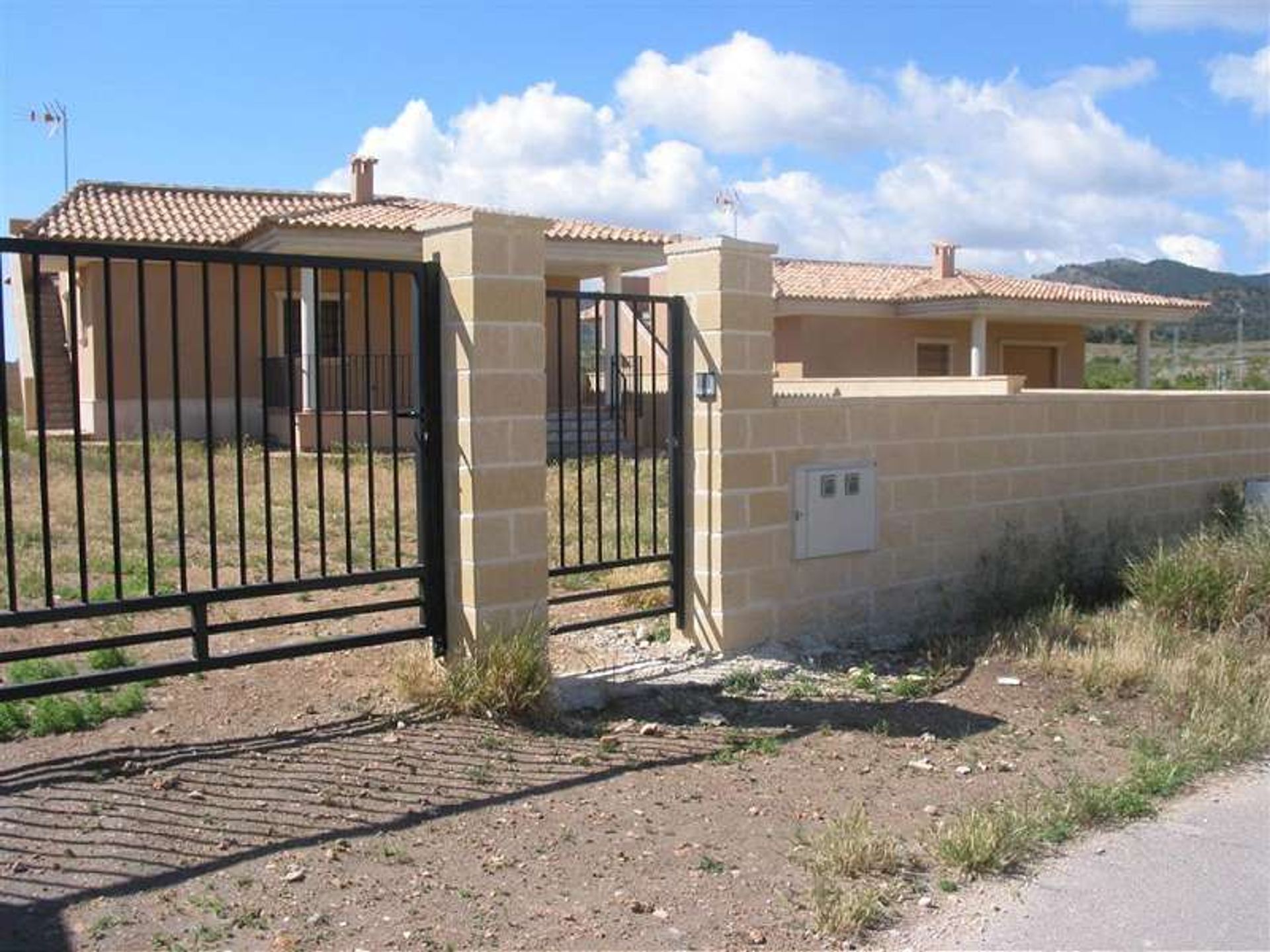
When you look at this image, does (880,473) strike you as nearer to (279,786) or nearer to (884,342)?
(279,786)

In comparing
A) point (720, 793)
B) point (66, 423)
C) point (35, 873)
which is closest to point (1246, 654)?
point (720, 793)

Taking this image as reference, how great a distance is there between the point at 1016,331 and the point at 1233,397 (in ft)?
75.2

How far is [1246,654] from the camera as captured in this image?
7398 millimetres

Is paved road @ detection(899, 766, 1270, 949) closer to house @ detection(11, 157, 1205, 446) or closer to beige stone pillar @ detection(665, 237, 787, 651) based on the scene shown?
beige stone pillar @ detection(665, 237, 787, 651)

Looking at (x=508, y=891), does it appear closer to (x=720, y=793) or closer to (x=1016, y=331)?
(x=720, y=793)

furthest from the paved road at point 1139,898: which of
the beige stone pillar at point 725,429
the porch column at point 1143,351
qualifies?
the porch column at point 1143,351

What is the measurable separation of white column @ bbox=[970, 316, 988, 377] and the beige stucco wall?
1.06 meters

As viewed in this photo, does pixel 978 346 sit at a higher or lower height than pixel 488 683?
higher

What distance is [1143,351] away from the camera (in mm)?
34688

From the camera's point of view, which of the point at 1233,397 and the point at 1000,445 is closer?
the point at 1000,445

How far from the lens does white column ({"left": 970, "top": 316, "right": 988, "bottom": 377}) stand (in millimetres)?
30500

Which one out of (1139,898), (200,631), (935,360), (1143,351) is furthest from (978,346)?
(1139,898)

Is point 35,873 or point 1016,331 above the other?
point 1016,331

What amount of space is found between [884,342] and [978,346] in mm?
2645
